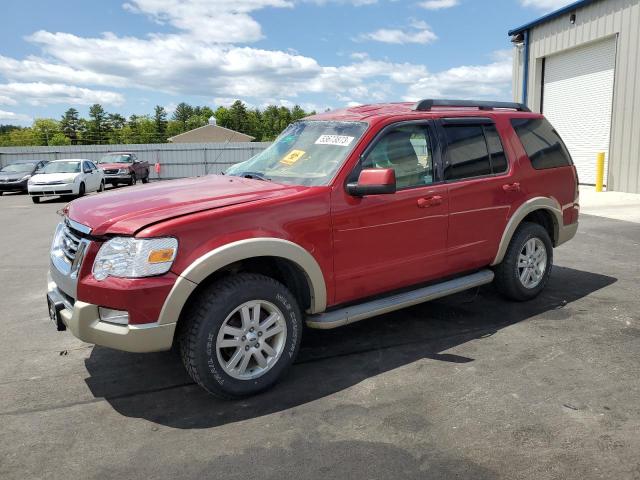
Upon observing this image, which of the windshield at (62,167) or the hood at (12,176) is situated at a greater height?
the windshield at (62,167)

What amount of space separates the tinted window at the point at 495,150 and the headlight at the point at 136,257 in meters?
3.06

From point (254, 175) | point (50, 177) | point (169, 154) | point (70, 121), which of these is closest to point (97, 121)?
point (70, 121)

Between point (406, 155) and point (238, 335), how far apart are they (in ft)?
6.43

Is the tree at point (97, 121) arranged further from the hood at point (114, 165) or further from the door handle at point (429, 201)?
the door handle at point (429, 201)

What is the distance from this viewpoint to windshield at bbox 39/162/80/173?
18.9 meters

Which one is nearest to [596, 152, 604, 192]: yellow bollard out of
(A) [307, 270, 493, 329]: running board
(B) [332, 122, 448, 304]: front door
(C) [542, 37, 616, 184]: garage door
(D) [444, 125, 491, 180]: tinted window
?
(C) [542, 37, 616, 184]: garage door

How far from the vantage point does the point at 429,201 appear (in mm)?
4336

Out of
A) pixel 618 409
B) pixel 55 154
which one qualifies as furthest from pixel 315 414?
pixel 55 154

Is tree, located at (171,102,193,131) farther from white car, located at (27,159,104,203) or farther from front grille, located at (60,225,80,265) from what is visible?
front grille, located at (60,225,80,265)

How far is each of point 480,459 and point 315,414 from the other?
0.99 metres

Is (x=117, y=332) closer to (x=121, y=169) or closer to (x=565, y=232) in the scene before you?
(x=565, y=232)

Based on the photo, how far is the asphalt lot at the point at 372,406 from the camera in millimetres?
2816

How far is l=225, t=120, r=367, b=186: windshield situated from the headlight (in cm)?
119

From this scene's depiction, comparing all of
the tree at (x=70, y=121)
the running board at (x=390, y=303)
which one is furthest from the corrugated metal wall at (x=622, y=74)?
the tree at (x=70, y=121)
